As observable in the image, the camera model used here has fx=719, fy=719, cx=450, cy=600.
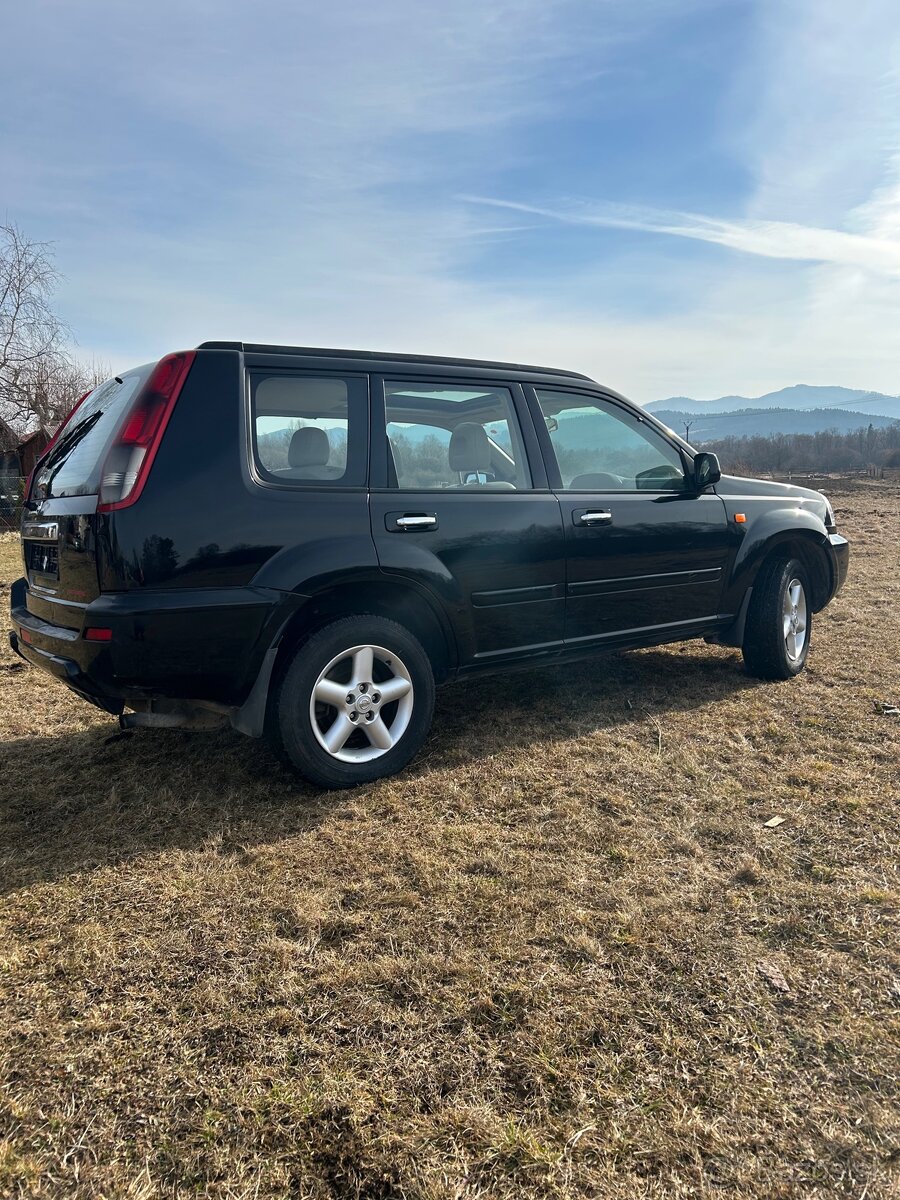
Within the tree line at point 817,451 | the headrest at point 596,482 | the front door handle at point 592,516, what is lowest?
the front door handle at point 592,516

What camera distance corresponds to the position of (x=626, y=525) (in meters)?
3.82

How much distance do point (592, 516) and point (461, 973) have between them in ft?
7.84

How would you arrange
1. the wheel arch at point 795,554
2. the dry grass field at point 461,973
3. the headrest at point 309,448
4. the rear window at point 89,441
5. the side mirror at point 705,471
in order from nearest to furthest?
1. the dry grass field at point 461,973
2. the rear window at point 89,441
3. the headrest at point 309,448
4. the side mirror at point 705,471
5. the wheel arch at point 795,554

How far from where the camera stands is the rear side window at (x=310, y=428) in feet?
9.61

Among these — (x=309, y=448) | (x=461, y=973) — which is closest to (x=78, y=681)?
(x=309, y=448)

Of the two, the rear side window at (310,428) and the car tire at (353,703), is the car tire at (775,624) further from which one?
the rear side window at (310,428)

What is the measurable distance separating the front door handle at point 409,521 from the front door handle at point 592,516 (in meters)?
0.84

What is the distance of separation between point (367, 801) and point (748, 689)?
255cm

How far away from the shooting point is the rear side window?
2.93 m

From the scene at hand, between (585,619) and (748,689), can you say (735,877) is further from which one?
(748,689)

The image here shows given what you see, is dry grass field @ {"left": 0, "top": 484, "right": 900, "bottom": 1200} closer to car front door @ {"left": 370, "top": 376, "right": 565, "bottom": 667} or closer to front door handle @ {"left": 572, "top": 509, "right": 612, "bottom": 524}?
car front door @ {"left": 370, "top": 376, "right": 565, "bottom": 667}

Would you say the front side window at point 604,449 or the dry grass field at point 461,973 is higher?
the front side window at point 604,449

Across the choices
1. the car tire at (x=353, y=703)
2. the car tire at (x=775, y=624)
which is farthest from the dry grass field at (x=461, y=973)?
the car tire at (x=775, y=624)

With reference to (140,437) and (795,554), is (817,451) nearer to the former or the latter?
(795,554)
